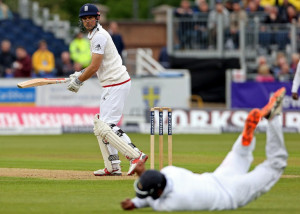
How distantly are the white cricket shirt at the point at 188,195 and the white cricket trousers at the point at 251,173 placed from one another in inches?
3.3

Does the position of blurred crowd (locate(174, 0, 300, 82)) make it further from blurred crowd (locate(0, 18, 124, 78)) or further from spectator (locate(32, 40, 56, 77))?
spectator (locate(32, 40, 56, 77))

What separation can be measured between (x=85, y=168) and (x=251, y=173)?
5909 mm

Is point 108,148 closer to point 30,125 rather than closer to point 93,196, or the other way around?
point 93,196

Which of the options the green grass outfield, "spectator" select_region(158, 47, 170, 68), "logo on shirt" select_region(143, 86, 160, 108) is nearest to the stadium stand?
"spectator" select_region(158, 47, 170, 68)

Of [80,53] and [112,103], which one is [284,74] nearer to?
[80,53]

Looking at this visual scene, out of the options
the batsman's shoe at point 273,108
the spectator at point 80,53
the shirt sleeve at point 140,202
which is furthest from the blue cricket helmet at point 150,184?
the spectator at point 80,53

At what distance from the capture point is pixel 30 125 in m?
24.1

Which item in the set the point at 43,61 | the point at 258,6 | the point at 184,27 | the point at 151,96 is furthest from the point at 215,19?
the point at 43,61

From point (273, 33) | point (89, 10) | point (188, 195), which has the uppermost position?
point (89, 10)

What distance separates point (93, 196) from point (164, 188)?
79.5 inches

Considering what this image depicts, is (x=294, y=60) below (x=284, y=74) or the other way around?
the other way around

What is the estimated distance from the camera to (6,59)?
86.3 feet

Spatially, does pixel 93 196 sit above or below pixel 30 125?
above

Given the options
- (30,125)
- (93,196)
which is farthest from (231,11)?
(93,196)
